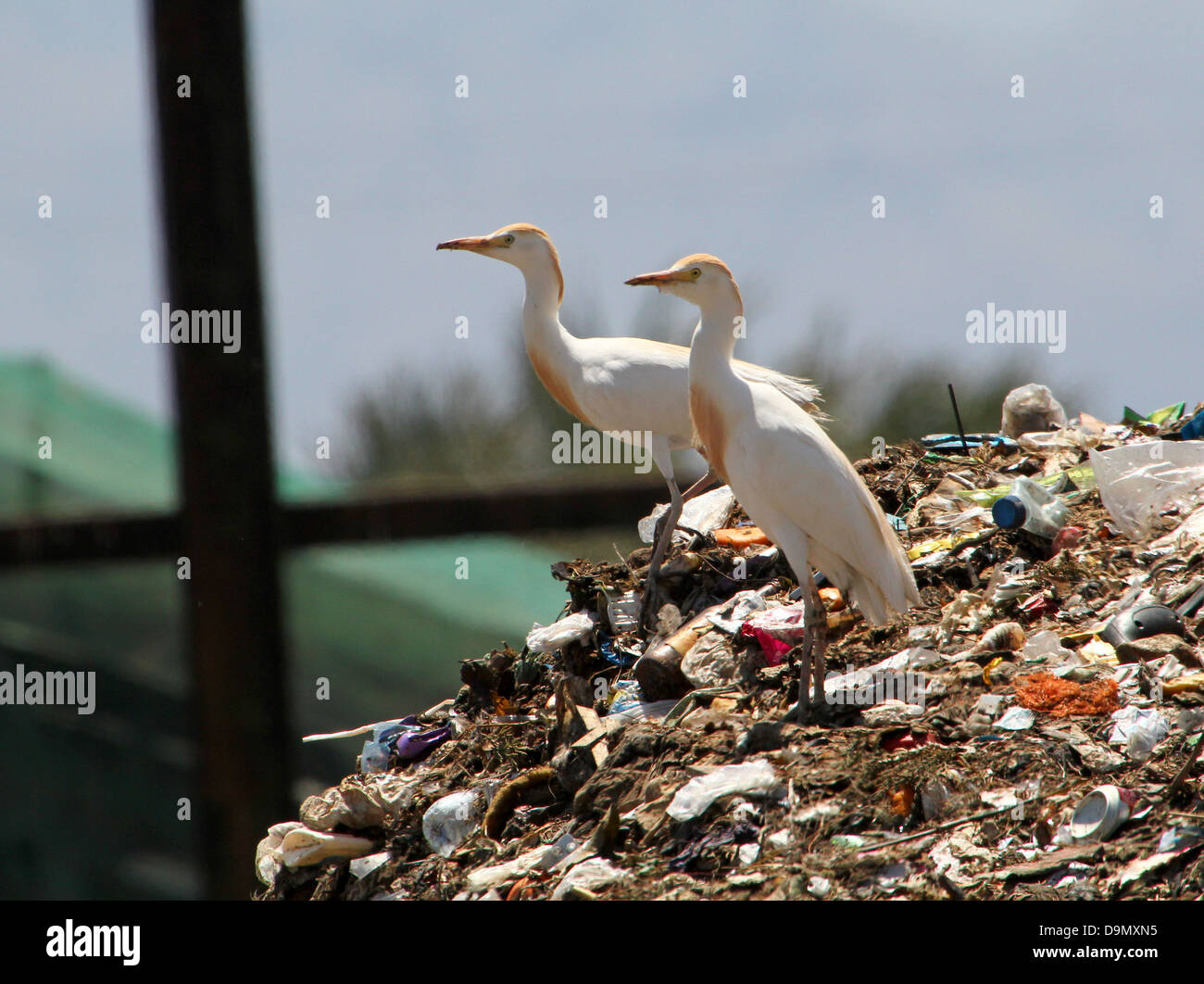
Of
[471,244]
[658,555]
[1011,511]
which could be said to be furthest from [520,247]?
[1011,511]

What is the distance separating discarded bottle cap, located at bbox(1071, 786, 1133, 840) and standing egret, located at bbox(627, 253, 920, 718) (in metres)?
0.99

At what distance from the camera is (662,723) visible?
414cm

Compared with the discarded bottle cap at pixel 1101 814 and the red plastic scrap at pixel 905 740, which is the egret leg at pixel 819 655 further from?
the discarded bottle cap at pixel 1101 814

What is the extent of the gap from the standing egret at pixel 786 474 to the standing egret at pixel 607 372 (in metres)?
0.94

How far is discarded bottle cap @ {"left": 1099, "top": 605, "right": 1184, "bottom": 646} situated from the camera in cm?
420

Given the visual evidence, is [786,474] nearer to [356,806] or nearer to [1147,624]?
[1147,624]

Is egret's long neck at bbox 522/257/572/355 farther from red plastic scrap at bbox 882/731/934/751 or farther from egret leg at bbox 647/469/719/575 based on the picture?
red plastic scrap at bbox 882/731/934/751

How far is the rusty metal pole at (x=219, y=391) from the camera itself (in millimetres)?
5566

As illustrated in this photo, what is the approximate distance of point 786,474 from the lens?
431 centimetres

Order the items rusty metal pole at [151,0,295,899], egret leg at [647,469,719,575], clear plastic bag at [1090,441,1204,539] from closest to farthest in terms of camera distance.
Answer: clear plastic bag at [1090,441,1204,539], egret leg at [647,469,719,575], rusty metal pole at [151,0,295,899]

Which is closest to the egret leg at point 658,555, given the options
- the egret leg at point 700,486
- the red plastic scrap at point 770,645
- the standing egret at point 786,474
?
the egret leg at point 700,486

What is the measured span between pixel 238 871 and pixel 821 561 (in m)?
3.32

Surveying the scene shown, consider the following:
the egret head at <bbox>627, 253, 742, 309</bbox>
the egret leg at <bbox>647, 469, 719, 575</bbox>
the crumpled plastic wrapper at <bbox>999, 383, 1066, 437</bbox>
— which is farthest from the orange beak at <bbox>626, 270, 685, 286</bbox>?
the crumpled plastic wrapper at <bbox>999, 383, 1066, 437</bbox>

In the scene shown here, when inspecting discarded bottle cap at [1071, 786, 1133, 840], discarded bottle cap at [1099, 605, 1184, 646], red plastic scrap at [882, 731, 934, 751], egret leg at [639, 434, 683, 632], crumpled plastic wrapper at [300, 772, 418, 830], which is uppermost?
egret leg at [639, 434, 683, 632]
